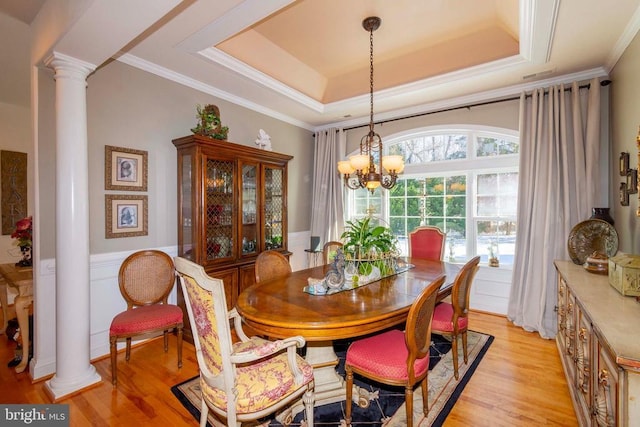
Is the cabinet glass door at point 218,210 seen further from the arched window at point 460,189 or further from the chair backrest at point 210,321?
the arched window at point 460,189

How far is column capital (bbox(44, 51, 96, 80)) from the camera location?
2.15 m

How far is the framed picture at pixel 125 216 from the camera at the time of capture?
9.06ft

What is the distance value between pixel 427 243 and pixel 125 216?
3262mm

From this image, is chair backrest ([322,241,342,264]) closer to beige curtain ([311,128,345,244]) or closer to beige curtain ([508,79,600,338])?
beige curtain ([311,128,345,244])

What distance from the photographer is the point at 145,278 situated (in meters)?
2.73

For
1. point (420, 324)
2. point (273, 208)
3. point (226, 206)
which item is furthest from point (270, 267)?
point (420, 324)

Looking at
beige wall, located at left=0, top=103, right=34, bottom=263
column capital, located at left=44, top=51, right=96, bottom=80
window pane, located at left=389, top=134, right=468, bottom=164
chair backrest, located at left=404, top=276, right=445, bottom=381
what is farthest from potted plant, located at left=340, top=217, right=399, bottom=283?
beige wall, located at left=0, top=103, right=34, bottom=263

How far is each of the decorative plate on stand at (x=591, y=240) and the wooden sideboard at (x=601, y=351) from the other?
282 mm

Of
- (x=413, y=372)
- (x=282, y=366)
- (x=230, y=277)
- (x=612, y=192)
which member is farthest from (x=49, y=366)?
(x=612, y=192)

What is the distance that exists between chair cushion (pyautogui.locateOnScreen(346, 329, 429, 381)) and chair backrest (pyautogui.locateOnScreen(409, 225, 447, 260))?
175 cm

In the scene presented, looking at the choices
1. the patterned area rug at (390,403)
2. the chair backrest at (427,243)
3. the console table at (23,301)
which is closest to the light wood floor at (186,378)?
the patterned area rug at (390,403)

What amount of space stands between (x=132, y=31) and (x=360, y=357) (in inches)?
102

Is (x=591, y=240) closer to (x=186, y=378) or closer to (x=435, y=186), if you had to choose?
(x=435, y=186)

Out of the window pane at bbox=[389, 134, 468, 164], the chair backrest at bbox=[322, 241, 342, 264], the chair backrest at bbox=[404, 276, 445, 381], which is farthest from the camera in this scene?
the window pane at bbox=[389, 134, 468, 164]
